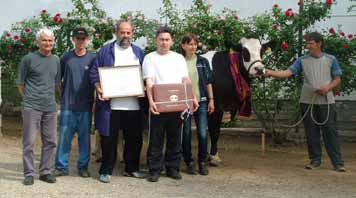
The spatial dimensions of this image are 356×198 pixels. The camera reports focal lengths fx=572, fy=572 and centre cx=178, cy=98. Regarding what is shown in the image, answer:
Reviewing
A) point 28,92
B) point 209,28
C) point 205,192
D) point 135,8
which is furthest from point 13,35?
point 205,192

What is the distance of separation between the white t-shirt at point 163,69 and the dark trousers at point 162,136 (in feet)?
1.31

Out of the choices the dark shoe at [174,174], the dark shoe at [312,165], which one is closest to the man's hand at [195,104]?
the dark shoe at [174,174]

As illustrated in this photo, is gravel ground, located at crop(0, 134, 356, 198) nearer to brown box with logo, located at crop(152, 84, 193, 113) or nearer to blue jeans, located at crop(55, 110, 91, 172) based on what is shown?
blue jeans, located at crop(55, 110, 91, 172)

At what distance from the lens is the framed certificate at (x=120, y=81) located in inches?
244

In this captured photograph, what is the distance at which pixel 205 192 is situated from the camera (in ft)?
19.5

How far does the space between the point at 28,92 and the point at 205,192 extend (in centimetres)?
217

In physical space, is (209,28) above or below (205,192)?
above

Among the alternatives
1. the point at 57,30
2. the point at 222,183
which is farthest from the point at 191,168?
the point at 57,30

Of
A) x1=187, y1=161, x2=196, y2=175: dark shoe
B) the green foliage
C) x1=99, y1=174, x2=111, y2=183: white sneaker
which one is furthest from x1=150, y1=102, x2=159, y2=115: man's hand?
the green foliage

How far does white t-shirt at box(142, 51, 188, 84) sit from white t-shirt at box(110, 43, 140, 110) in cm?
18

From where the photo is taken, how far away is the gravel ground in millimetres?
5875

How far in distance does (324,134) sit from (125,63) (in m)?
2.83

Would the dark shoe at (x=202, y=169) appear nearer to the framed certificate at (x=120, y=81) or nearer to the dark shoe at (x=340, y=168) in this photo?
the framed certificate at (x=120, y=81)

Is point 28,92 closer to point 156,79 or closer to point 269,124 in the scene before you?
point 156,79
